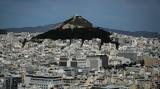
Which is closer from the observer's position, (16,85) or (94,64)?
(16,85)

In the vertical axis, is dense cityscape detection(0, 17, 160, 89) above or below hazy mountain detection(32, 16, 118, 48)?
below

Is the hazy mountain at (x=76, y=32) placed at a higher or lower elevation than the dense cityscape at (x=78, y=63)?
higher

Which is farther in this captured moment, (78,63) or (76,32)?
(76,32)

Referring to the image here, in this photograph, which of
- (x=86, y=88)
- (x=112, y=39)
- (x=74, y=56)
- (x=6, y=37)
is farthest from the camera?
(x=112, y=39)

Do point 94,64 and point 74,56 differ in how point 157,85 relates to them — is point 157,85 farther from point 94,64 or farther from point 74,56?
point 74,56

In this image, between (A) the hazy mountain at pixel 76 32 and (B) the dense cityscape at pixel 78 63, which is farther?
(A) the hazy mountain at pixel 76 32

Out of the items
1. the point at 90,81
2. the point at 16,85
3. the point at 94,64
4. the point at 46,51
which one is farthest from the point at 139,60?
the point at 16,85

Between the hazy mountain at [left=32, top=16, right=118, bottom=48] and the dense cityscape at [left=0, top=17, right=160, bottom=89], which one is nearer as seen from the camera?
the dense cityscape at [left=0, top=17, right=160, bottom=89]

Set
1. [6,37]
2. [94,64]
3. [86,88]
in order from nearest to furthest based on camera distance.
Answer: [86,88] < [94,64] < [6,37]
